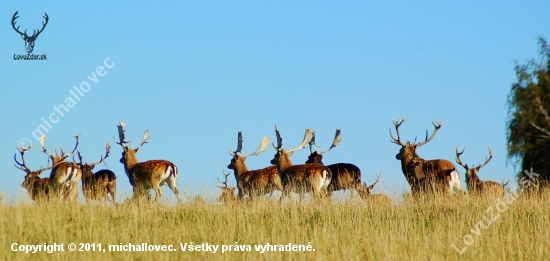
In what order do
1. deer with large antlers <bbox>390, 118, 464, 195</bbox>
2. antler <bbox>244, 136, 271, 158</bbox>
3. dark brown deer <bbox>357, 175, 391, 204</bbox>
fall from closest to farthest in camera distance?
dark brown deer <bbox>357, 175, 391, 204</bbox>
deer with large antlers <bbox>390, 118, 464, 195</bbox>
antler <bbox>244, 136, 271, 158</bbox>

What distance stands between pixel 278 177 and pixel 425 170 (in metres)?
3.08

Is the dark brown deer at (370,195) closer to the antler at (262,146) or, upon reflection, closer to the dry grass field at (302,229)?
the dry grass field at (302,229)

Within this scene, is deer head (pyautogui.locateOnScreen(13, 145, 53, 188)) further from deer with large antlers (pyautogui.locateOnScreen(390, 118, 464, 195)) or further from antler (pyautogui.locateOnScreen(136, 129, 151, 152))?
deer with large antlers (pyautogui.locateOnScreen(390, 118, 464, 195))

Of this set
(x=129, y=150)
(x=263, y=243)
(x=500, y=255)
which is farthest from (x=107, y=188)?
(x=500, y=255)

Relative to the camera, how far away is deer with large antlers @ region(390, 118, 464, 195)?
14203 mm

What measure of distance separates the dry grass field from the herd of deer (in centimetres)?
249

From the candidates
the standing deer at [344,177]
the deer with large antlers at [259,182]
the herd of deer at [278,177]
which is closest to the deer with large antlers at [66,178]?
the herd of deer at [278,177]

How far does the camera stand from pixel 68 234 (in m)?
8.91

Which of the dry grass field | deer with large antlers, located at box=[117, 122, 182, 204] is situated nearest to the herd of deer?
deer with large antlers, located at box=[117, 122, 182, 204]

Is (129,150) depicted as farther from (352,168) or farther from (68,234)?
(68,234)

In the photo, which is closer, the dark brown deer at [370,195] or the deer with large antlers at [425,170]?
the dark brown deer at [370,195]

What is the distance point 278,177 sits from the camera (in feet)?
53.6

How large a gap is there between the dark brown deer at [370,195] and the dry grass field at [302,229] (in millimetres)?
533

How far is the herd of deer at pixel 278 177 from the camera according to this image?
1430cm
